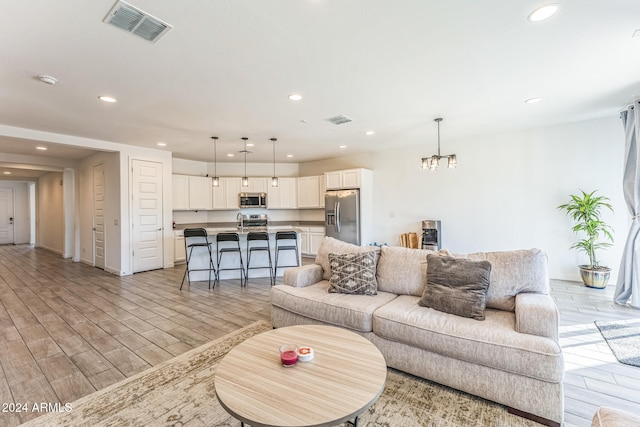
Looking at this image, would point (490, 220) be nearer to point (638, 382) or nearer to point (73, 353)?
point (638, 382)

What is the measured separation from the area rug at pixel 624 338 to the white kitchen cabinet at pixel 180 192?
7.74 m

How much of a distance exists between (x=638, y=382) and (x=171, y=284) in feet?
19.1

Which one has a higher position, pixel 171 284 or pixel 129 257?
pixel 129 257

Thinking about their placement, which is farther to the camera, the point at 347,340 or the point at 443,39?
the point at 443,39

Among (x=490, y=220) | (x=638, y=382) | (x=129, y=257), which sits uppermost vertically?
(x=490, y=220)

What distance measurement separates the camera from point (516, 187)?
517 cm

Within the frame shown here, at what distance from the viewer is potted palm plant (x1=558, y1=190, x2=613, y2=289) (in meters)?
4.33

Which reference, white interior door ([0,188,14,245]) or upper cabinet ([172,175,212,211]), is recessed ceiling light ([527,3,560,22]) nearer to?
upper cabinet ([172,175,212,211])

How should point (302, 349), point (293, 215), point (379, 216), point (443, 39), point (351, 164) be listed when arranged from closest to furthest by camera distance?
point (302, 349)
point (443, 39)
point (379, 216)
point (351, 164)
point (293, 215)

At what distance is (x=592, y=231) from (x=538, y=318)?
147 inches

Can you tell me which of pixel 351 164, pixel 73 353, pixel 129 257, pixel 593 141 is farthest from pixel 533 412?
pixel 129 257

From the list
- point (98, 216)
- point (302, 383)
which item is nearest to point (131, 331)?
point (302, 383)

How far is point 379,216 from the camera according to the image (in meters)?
6.80

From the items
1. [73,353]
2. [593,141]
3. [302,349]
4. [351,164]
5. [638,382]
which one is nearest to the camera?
[302,349]
